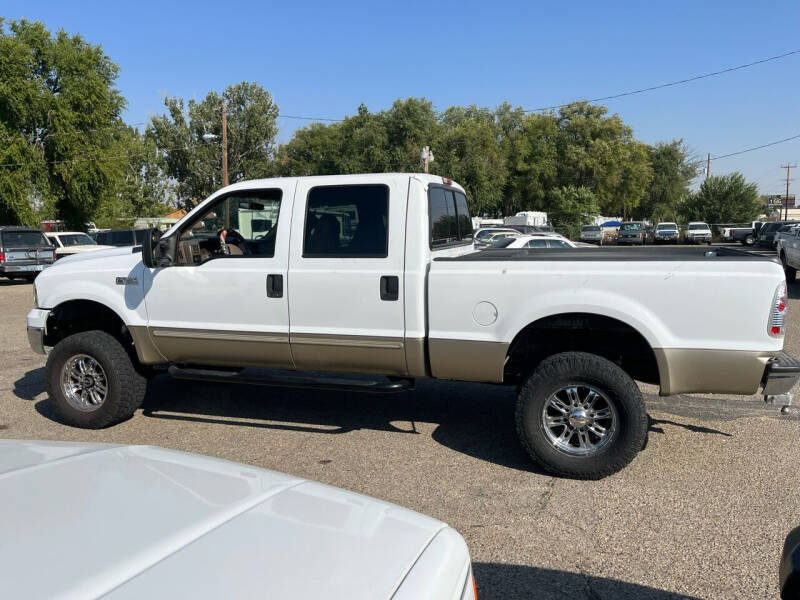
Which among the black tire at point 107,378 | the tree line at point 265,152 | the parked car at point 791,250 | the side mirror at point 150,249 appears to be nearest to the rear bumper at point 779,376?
the side mirror at point 150,249

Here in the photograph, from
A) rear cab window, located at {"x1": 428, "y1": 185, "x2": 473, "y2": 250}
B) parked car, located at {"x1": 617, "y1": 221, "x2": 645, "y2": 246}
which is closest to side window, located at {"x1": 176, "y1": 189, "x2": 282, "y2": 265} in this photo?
rear cab window, located at {"x1": 428, "y1": 185, "x2": 473, "y2": 250}

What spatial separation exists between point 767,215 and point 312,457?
88159 mm

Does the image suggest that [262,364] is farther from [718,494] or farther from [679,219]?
[679,219]

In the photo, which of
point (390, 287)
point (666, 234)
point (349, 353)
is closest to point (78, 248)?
point (349, 353)

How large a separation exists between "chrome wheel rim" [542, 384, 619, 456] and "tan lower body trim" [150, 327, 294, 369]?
6.73 ft

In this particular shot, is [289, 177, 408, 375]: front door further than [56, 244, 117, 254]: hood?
No

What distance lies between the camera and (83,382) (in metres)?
5.63

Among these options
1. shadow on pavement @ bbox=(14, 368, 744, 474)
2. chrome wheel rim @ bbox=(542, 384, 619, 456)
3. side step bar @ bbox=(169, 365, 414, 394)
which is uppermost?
side step bar @ bbox=(169, 365, 414, 394)

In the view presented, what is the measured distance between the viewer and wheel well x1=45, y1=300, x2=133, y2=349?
582 cm

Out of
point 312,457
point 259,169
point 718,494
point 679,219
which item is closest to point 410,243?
point 312,457

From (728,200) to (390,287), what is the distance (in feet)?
A: 201

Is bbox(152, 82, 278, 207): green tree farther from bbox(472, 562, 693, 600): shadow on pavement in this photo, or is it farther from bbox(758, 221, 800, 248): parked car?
bbox(472, 562, 693, 600): shadow on pavement

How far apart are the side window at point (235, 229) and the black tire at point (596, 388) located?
227 centimetres

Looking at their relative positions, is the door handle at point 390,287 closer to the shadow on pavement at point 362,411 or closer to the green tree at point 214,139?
the shadow on pavement at point 362,411
